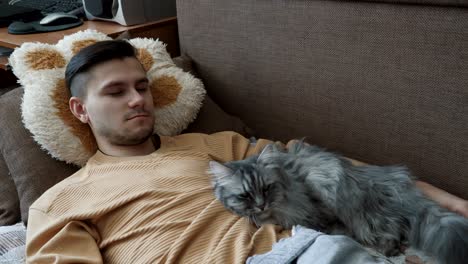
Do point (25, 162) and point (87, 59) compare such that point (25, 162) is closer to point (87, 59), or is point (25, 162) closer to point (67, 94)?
point (67, 94)

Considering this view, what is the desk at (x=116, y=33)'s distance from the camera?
1.76 meters

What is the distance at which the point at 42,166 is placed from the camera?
52.6 inches

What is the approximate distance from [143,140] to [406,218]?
2.52 feet

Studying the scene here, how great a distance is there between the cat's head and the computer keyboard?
1.38m

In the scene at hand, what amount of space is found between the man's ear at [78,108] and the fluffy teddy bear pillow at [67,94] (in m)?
0.05

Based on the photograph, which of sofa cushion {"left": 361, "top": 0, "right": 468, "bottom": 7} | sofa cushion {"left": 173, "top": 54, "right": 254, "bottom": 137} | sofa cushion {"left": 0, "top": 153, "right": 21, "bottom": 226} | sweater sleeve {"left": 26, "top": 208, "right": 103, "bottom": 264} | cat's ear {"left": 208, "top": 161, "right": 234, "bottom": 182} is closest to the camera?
sweater sleeve {"left": 26, "top": 208, "right": 103, "bottom": 264}

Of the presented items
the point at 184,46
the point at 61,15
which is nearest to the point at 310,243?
the point at 184,46

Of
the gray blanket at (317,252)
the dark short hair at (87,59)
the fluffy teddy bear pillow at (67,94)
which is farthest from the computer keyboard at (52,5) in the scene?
the gray blanket at (317,252)

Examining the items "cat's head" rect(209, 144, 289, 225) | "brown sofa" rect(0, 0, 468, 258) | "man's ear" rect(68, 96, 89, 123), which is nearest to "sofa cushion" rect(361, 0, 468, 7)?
"brown sofa" rect(0, 0, 468, 258)

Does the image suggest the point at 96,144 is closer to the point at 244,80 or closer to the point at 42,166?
the point at 42,166

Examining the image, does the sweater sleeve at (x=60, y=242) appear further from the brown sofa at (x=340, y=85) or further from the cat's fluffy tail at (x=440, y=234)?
the cat's fluffy tail at (x=440, y=234)

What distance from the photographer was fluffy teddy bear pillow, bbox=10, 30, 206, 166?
1345mm

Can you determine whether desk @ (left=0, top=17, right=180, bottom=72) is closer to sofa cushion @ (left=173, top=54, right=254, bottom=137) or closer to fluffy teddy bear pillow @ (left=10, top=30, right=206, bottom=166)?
fluffy teddy bear pillow @ (left=10, top=30, right=206, bottom=166)

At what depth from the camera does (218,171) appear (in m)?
1.26
